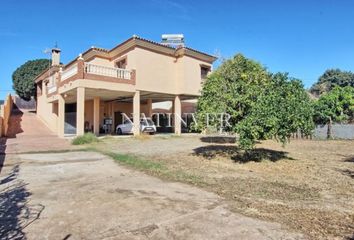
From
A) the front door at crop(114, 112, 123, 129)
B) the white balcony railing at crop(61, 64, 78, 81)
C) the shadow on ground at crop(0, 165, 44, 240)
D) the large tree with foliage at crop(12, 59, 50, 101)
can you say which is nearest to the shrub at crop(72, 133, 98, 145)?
the white balcony railing at crop(61, 64, 78, 81)

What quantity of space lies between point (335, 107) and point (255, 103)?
19.0m

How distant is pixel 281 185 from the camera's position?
25.1 ft

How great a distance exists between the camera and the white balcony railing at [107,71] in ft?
64.6

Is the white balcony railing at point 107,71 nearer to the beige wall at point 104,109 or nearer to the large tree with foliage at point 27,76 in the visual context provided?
the beige wall at point 104,109

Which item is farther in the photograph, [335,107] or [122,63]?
[335,107]

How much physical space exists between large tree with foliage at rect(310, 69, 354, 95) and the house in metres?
33.5

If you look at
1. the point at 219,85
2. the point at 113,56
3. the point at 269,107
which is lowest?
the point at 269,107

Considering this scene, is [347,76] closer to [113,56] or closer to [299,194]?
[113,56]

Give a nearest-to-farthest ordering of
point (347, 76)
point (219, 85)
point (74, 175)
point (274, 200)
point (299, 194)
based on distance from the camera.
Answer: point (274, 200), point (299, 194), point (74, 175), point (219, 85), point (347, 76)

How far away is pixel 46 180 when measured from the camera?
8.05 metres

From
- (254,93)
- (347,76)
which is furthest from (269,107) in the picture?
(347,76)

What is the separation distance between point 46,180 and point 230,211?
5.18m

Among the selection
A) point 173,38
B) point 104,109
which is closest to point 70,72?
point 104,109

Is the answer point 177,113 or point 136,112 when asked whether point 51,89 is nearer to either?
point 136,112
